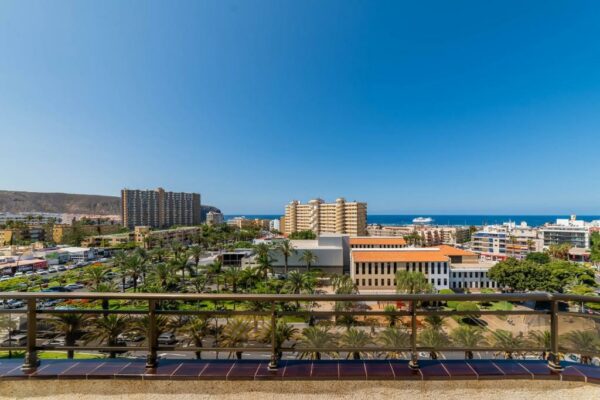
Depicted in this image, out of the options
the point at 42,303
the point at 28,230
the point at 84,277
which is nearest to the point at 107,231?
the point at 28,230

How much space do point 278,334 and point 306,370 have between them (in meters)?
0.43

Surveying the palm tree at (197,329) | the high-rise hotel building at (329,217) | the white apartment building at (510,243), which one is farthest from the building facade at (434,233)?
the palm tree at (197,329)

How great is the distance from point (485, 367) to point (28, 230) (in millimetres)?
94928

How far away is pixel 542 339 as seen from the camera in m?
2.72

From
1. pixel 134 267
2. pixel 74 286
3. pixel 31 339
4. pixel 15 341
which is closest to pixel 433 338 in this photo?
pixel 31 339

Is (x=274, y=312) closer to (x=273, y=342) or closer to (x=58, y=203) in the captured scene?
(x=273, y=342)

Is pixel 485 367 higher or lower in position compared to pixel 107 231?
higher

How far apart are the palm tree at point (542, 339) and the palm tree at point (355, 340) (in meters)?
1.61

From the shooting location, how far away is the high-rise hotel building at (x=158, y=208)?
89250 millimetres

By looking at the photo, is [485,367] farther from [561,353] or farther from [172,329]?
[172,329]

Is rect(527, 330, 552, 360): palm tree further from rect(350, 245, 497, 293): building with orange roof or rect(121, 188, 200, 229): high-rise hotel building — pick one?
rect(121, 188, 200, 229): high-rise hotel building

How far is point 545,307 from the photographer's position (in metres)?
2.65

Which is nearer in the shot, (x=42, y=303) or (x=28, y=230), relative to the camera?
(x=42, y=303)

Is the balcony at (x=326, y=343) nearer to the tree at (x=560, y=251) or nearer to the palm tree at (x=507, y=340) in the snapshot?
the palm tree at (x=507, y=340)
